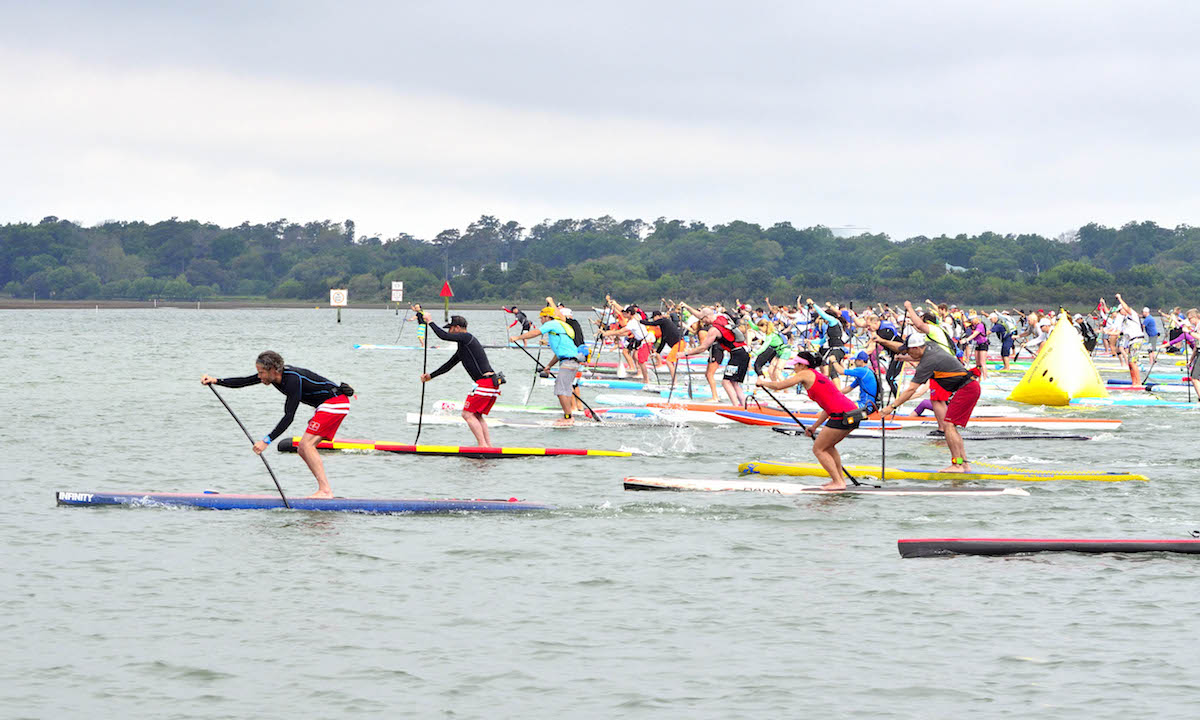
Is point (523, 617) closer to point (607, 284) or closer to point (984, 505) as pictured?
point (984, 505)

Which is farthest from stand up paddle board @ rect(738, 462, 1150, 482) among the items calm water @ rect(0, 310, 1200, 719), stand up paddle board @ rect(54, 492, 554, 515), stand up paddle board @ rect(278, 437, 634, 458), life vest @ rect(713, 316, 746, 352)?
life vest @ rect(713, 316, 746, 352)

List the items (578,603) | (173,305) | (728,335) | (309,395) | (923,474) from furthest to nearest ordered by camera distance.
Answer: (173,305) < (728,335) < (923,474) < (309,395) < (578,603)

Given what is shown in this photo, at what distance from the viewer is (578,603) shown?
12250 mm

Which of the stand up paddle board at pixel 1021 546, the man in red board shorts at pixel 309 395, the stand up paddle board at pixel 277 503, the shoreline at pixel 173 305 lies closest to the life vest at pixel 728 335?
the stand up paddle board at pixel 277 503

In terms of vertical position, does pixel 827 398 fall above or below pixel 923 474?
above

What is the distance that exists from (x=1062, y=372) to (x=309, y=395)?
20.5m

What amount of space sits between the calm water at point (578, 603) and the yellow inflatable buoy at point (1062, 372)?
33.8 feet

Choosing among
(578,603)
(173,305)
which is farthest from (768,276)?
(578,603)

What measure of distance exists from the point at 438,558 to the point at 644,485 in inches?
168

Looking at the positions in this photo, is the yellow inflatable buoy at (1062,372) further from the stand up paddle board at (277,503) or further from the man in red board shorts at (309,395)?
the man in red board shorts at (309,395)

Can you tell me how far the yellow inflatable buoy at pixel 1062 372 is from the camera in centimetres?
3106

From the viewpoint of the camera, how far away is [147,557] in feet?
45.0

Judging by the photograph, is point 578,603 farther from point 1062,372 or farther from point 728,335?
point 1062,372

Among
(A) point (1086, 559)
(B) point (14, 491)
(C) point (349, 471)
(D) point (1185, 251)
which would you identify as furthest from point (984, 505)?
(D) point (1185, 251)
